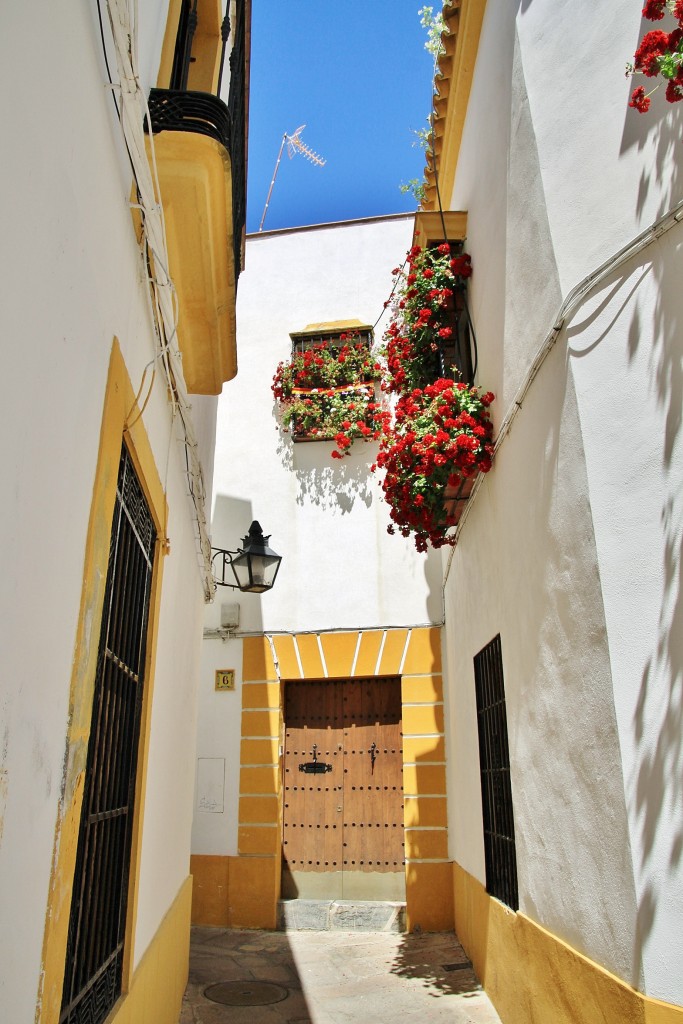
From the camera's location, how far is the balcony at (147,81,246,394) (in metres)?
3.09

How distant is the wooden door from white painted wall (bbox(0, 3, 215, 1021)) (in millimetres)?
5525

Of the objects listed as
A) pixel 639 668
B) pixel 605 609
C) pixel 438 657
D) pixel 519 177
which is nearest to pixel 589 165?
pixel 519 177

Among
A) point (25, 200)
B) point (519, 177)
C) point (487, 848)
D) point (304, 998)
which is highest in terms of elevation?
point (519, 177)

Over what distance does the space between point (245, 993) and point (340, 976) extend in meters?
0.75

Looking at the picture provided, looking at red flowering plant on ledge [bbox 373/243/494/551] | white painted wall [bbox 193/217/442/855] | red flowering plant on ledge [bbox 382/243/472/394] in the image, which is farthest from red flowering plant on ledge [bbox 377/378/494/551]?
white painted wall [bbox 193/217/442/855]

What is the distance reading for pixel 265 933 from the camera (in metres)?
6.60

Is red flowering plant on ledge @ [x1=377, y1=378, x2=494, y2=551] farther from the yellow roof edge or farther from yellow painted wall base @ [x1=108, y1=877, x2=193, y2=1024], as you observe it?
the yellow roof edge

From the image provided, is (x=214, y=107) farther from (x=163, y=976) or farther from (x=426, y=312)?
(x=163, y=976)

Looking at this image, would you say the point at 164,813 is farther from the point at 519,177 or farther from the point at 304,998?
the point at 519,177

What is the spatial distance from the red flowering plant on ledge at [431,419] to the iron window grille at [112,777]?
1.84 m

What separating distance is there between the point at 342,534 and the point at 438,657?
1.60 metres

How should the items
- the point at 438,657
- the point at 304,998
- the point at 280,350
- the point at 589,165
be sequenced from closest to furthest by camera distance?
the point at 589,165 → the point at 304,998 → the point at 438,657 → the point at 280,350

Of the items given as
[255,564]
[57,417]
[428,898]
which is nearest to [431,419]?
[255,564]

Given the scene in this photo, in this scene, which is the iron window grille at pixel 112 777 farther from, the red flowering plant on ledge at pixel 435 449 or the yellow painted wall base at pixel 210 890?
the yellow painted wall base at pixel 210 890
